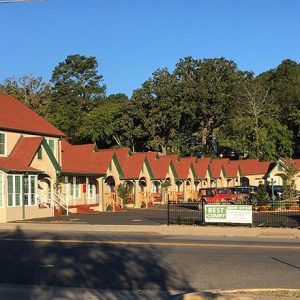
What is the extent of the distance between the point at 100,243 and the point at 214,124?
2862 inches

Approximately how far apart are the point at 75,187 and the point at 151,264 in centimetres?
2984

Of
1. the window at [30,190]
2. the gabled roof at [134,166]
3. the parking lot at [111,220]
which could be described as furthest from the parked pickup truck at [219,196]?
the window at [30,190]

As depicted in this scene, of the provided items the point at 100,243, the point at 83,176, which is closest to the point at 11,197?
the point at 83,176

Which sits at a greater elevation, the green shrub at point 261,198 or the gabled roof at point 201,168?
the gabled roof at point 201,168

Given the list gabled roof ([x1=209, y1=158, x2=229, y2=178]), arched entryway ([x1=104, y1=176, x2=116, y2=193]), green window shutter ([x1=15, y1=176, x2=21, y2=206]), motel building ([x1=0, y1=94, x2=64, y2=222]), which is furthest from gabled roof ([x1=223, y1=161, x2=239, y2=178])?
green window shutter ([x1=15, y1=176, x2=21, y2=206])

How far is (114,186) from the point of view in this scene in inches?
2010

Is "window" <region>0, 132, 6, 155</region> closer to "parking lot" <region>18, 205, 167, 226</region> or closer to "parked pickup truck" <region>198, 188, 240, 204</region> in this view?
"parking lot" <region>18, 205, 167, 226</region>

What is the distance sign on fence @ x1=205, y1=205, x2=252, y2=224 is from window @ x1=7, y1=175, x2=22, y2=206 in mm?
12678

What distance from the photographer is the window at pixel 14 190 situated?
32.8 meters

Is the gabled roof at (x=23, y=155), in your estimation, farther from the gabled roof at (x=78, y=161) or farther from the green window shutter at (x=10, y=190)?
the gabled roof at (x=78, y=161)

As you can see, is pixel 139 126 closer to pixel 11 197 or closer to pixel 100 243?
pixel 11 197

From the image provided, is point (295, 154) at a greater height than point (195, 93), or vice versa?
point (195, 93)

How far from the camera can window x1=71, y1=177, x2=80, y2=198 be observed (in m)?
42.8

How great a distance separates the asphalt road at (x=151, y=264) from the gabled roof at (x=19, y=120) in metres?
18.1
